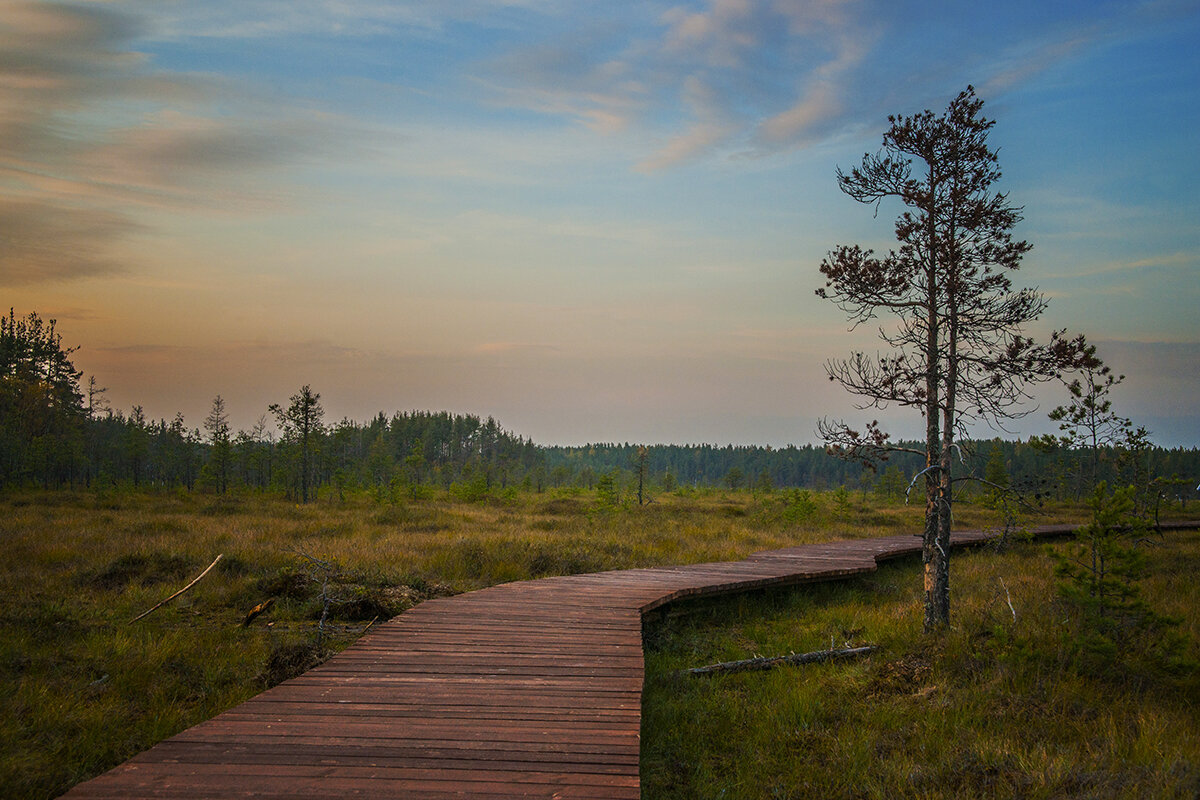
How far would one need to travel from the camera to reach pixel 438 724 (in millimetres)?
4301

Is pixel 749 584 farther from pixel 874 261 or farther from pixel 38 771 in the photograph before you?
pixel 38 771

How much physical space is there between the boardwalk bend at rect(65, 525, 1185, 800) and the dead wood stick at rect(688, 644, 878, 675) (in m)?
1.15

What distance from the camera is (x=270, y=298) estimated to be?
23891 mm

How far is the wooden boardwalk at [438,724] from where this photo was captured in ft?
11.2

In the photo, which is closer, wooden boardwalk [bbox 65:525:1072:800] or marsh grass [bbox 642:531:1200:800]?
wooden boardwalk [bbox 65:525:1072:800]

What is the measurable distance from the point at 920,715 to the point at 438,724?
467 cm

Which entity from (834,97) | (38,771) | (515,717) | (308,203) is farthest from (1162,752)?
(308,203)

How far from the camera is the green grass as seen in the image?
16.7 feet

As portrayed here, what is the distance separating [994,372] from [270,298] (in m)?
24.4

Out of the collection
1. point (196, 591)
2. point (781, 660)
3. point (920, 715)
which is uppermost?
point (196, 591)

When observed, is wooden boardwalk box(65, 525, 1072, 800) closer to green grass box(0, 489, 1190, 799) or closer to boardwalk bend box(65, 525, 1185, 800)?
boardwalk bend box(65, 525, 1185, 800)

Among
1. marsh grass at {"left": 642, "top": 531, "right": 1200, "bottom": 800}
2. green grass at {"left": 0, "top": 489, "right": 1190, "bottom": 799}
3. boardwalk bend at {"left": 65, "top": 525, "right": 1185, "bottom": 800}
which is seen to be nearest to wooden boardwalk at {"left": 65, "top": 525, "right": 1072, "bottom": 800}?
boardwalk bend at {"left": 65, "top": 525, "right": 1185, "bottom": 800}

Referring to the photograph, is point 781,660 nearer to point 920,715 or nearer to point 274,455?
point 920,715

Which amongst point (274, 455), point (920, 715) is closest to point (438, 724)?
point (920, 715)
